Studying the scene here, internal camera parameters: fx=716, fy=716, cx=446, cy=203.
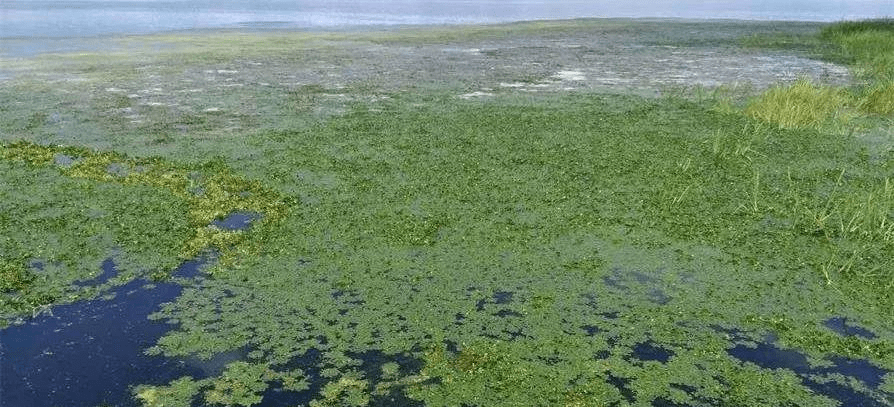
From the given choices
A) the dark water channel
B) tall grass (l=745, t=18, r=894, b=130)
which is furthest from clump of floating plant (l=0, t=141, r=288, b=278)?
tall grass (l=745, t=18, r=894, b=130)

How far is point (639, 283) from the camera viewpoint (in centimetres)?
930

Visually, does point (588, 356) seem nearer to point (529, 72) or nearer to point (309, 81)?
point (309, 81)

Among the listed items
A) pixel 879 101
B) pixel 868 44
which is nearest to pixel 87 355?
pixel 879 101

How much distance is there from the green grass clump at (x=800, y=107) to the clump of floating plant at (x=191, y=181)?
12262 mm

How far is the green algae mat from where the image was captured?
7.29 meters

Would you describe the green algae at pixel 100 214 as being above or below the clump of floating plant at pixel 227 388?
above

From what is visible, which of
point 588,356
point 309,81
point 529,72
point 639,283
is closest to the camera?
point 588,356

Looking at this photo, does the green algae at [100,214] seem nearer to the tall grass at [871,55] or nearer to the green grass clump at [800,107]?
the green grass clump at [800,107]

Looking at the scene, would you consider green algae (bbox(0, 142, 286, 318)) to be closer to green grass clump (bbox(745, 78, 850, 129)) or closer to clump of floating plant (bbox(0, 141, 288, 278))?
clump of floating plant (bbox(0, 141, 288, 278))

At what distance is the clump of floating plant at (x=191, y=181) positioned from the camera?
10578 mm

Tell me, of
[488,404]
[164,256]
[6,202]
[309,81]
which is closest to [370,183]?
[164,256]

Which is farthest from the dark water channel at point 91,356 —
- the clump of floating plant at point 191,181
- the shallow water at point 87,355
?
the clump of floating plant at point 191,181

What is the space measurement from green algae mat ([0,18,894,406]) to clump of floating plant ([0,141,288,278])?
0.20ft

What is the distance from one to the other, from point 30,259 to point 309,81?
50.7 ft
